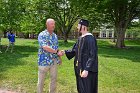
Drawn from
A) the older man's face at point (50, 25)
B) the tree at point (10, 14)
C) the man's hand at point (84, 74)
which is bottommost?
the man's hand at point (84, 74)

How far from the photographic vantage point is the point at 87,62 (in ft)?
21.7

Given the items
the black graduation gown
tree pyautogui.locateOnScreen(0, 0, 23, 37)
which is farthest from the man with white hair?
tree pyautogui.locateOnScreen(0, 0, 23, 37)

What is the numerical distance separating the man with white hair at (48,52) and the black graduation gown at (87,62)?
34.4 inches

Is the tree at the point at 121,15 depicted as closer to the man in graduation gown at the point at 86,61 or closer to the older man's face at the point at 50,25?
the older man's face at the point at 50,25

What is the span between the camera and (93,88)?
271 inches

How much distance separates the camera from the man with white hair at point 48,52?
24.8ft

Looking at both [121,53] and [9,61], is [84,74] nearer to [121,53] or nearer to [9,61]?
[9,61]

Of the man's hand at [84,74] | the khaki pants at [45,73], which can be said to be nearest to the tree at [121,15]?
the khaki pants at [45,73]

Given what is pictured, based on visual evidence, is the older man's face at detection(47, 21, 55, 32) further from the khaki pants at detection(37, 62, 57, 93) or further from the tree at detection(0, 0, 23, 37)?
the tree at detection(0, 0, 23, 37)

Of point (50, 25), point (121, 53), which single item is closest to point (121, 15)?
point (121, 53)

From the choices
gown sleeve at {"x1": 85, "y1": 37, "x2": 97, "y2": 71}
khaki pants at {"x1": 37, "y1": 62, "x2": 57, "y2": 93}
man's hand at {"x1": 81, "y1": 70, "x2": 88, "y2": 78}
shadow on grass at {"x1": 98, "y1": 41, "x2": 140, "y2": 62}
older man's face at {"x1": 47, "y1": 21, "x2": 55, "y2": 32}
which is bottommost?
shadow on grass at {"x1": 98, "y1": 41, "x2": 140, "y2": 62}

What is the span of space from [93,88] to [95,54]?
77cm

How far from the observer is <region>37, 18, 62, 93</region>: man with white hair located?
7559 millimetres

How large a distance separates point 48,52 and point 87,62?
144 centimetres
